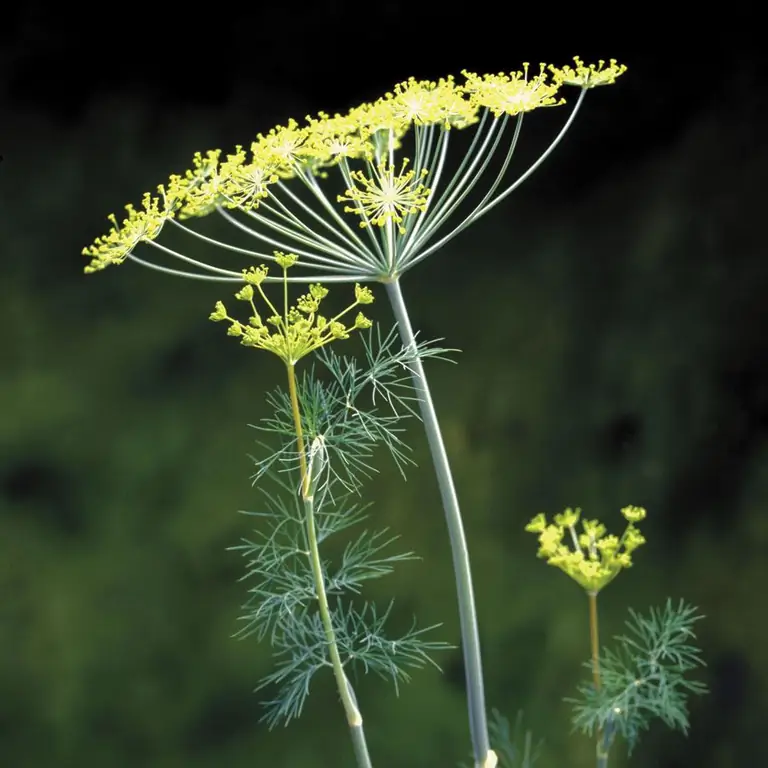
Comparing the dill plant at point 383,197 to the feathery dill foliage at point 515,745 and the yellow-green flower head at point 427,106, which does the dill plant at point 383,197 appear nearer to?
the yellow-green flower head at point 427,106

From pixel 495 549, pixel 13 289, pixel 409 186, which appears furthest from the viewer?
pixel 495 549

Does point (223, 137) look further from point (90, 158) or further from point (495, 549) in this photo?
point (495, 549)

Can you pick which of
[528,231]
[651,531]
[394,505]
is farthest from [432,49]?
[651,531]

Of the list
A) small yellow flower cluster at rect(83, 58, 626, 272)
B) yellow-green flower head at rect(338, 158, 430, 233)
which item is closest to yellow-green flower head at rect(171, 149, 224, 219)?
small yellow flower cluster at rect(83, 58, 626, 272)

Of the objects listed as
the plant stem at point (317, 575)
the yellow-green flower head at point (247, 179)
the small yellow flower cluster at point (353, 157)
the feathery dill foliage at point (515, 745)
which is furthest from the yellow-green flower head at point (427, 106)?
the feathery dill foliage at point (515, 745)

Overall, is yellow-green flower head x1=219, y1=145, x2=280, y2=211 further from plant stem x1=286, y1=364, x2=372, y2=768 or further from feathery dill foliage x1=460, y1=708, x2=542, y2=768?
feathery dill foliage x1=460, y1=708, x2=542, y2=768

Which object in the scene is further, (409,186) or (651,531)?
(651,531)

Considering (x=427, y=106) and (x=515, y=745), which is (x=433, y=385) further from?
(x=427, y=106)

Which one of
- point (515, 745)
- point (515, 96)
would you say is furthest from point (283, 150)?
point (515, 745)
